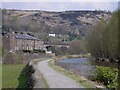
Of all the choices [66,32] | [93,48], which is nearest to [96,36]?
[93,48]

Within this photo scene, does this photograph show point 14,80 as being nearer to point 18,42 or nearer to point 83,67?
point 83,67

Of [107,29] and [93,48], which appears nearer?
[107,29]

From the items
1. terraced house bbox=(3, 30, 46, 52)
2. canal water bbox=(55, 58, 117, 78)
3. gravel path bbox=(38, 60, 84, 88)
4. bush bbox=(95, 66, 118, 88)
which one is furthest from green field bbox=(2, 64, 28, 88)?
terraced house bbox=(3, 30, 46, 52)

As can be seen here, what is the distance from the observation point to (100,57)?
66938mm

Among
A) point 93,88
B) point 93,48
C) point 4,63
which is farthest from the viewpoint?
point 93,48

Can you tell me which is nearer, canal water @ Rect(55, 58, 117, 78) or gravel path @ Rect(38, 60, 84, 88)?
gravel path @ Rect(38, 60, 84, 88)

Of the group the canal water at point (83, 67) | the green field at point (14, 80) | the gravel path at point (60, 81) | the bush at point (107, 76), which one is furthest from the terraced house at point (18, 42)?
the bush at point (107, 76)

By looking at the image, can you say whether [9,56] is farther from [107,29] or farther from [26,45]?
[26,45]

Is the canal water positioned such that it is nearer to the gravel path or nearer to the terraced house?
the gravel path

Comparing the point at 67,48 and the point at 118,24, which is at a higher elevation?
the point at 118,24

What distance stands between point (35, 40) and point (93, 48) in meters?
50.3

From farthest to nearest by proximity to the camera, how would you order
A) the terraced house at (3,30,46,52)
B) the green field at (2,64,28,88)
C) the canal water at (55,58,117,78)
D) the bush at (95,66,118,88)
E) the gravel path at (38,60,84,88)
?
the terraced house at (3,30,46,52)
the canal water at (55,58,117,78)
the green field at (2,64,28,88)
the bush at (95,66,118,88)
the gravel path at (38,60,84,88)

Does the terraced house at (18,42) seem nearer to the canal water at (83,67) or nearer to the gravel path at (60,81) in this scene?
the canal water at (83,67)

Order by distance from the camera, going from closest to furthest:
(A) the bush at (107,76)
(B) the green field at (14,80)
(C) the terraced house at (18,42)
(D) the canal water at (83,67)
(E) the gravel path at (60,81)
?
(E) the gravel path at (60,81)
(A) the bush at (107,76)
(B) the green field at (14,80)
(D) the canal water at (83,67)
(C) the terraced house at (18,42)
